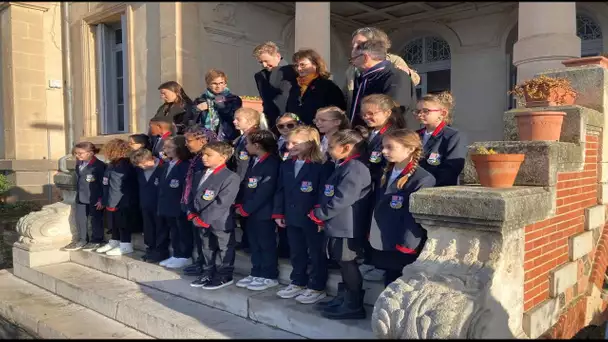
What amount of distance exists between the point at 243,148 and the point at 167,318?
1658 millimetres

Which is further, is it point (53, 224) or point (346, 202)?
point (53, 224)

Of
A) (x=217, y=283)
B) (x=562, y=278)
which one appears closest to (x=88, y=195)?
(x=217, y=283)

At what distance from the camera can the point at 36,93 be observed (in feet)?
37.0

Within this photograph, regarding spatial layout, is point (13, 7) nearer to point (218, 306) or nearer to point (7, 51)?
point (7, 51)

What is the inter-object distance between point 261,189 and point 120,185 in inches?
90.7

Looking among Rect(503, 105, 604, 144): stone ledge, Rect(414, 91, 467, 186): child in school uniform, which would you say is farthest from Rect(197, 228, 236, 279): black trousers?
Rect(503, 105, 604, 144): stone ledge

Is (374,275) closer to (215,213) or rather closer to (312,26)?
(215,213)

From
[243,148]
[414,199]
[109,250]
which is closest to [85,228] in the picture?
[109,250]

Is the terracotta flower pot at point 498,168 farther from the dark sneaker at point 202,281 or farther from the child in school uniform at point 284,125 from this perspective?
the dark sneaker at point 202,281

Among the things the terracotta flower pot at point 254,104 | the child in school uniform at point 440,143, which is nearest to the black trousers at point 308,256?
the child in school uniform at point 440,143

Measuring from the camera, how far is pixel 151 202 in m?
5.24

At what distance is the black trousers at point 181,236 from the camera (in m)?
4.92

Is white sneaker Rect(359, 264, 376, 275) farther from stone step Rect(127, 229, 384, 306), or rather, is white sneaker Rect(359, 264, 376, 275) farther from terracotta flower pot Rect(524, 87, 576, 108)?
terracotta flower pot Rect(524, 87, 576, 108)

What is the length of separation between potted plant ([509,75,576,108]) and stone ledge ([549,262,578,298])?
1286mm
